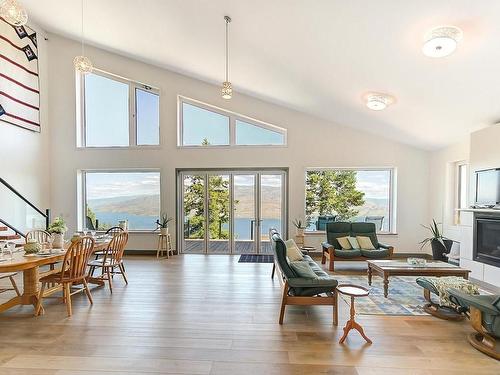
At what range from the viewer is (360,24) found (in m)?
3.18

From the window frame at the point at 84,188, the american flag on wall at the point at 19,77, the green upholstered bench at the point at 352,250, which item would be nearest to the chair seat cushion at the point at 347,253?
the green upholstered bench at the point at 352,250

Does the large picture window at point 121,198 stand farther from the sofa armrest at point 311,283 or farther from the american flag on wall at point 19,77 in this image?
the sofa armrest at point 311,283

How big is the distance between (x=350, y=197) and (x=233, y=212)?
9.92 feet

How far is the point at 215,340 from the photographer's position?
283 centimetres

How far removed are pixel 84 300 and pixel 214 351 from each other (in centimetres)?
241

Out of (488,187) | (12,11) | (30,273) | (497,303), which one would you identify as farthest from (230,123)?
(497,303)

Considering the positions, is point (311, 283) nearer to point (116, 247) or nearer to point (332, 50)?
point (332, 50)

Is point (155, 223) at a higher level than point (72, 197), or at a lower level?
lower

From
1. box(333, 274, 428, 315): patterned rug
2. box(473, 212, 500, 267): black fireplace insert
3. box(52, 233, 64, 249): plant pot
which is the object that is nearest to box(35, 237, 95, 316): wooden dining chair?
box(52, 233, 64, 249): plant pot

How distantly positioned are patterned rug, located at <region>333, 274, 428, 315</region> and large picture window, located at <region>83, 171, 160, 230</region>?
16.5ft

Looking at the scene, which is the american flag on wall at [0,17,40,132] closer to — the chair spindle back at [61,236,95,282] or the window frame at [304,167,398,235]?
the chair spindle back at [61,236,95,282]

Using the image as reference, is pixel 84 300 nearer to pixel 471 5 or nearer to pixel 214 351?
pixel 214 351

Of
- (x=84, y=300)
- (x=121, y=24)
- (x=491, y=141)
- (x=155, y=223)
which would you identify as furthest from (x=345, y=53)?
(x=155, y=223)

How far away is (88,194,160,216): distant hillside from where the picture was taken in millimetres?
7309
